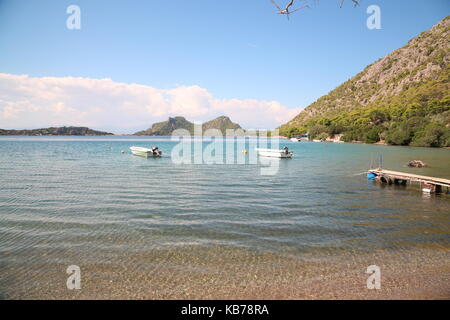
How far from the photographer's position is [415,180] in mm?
22578

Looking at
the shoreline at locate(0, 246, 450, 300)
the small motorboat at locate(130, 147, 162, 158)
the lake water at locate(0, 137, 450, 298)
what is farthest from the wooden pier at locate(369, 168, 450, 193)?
the small motorboat at locate(130, 147, 162, 158)

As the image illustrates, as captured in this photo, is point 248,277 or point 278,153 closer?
point 248,277

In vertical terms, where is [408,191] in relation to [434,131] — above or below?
below

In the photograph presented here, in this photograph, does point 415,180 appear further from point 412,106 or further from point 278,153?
point 412,106

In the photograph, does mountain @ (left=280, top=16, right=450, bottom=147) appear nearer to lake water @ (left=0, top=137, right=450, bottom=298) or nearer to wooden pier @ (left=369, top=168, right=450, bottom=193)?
wooden pier @ (left=369, top=168, right=450, bottom=193)

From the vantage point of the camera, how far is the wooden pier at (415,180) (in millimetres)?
20406

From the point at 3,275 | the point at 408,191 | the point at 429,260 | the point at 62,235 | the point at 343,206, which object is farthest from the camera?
the point at 408,191

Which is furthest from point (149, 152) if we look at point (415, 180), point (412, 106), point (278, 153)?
point (412, 106)

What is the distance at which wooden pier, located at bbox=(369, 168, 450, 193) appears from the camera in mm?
20406

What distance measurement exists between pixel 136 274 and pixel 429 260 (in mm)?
8862

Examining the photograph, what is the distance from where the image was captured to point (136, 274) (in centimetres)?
773
